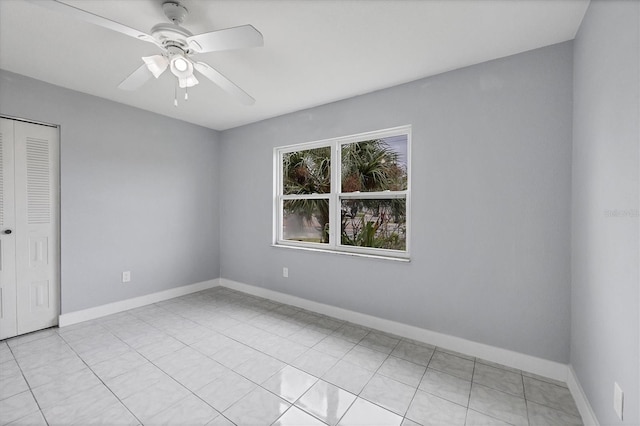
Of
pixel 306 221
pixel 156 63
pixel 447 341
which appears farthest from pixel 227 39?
pixel 447 341

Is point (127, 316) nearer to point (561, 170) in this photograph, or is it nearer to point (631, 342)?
point (631, 342)

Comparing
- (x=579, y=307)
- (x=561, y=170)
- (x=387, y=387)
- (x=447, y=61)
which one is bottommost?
(x=387, y=387)

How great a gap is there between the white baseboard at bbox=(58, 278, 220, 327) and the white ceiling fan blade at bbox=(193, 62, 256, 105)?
9.42 feet

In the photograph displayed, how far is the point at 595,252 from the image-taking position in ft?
5.06

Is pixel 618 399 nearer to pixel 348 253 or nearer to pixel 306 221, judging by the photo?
pixel 348 253

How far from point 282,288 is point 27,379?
2309 millimetres

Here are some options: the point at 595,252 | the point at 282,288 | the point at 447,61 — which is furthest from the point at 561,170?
the point at 282,288

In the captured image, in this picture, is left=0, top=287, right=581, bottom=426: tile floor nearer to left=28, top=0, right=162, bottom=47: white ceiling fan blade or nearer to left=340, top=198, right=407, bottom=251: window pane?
left=340, top=198, right=407, bottom=251: window pane

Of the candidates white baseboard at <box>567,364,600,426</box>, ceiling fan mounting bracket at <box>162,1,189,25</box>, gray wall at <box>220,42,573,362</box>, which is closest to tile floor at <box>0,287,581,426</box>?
white baseboard at <box>567,364,600,426</box>

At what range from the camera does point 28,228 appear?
2678 millimetres

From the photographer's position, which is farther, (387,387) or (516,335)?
(516,335)

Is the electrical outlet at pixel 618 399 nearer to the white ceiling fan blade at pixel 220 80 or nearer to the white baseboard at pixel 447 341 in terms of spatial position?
the white baseboard at pixel 447 341

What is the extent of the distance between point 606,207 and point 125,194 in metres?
4.30

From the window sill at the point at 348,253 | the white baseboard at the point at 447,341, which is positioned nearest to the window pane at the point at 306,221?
the window sill at the point at 348,253
